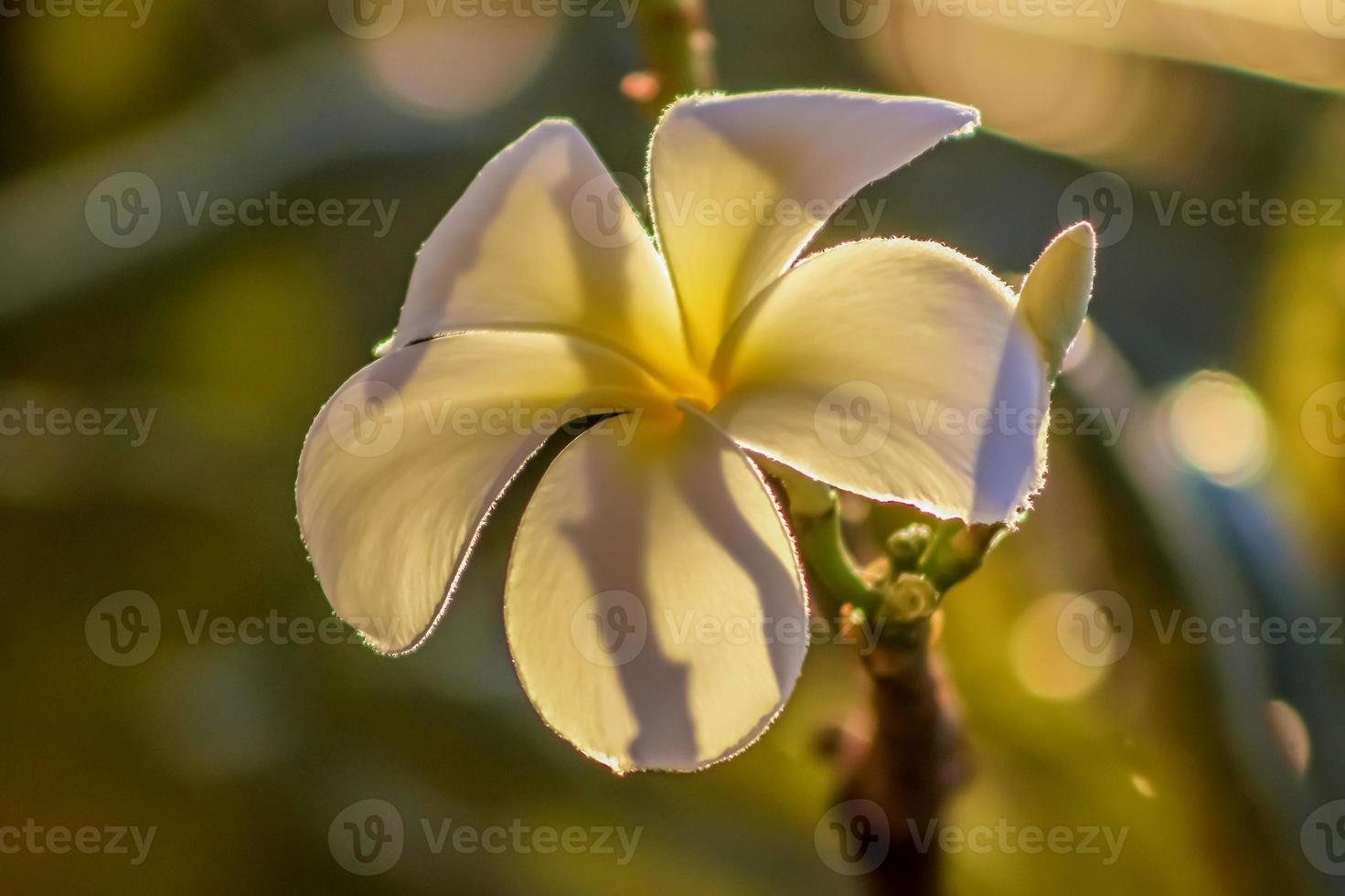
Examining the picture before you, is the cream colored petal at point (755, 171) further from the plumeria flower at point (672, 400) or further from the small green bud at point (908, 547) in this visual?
the small green bud at point (908, 547)

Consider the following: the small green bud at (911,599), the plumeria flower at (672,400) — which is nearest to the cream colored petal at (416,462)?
the plumeria flower at (672,400)

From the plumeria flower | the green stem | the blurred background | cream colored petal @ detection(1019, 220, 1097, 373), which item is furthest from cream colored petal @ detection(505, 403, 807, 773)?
the blurred background

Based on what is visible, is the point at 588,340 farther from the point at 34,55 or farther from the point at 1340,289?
the point at 34,55

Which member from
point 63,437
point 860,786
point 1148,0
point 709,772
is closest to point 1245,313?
point 1148,0

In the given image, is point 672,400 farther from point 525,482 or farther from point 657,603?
point 525,482

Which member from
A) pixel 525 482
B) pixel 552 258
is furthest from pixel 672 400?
pixel 525 482

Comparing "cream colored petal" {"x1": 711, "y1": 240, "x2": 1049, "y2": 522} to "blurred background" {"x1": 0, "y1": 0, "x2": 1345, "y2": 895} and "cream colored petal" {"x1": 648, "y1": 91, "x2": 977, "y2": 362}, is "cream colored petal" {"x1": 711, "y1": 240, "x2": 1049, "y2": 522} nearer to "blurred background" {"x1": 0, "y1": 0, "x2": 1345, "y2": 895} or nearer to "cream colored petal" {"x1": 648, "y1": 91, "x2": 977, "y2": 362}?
"cream colored petal" {"x1": 648, "y1": 91, "x2": 977, "y2": 362}
